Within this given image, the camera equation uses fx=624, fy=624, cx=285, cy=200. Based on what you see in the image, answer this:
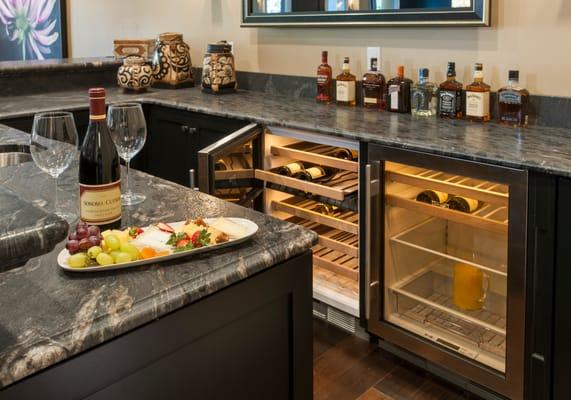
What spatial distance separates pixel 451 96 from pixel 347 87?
580 millimetres

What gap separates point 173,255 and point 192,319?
0.13 m

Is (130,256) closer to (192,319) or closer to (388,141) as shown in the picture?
(192,319)

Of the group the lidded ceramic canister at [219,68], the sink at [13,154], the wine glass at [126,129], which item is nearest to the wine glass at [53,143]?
the wine glass at [126,129]

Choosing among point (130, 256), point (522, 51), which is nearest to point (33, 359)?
point (130, 256)

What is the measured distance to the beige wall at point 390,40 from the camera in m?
2.35

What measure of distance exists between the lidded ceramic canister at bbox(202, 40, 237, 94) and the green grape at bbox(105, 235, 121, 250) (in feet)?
8.26

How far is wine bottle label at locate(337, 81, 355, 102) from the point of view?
2.97 m

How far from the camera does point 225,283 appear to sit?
3.43 feet

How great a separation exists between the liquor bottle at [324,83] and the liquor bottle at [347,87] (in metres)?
0.10

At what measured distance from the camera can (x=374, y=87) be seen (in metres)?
2.87

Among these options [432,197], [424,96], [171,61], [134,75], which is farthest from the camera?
[171,61]

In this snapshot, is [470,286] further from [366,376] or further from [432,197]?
[366,376]

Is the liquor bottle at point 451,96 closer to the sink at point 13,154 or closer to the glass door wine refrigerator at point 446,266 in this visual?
the glass door wine refrigerator at point 446,266

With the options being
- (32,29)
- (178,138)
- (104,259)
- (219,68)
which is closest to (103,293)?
(104,259)
